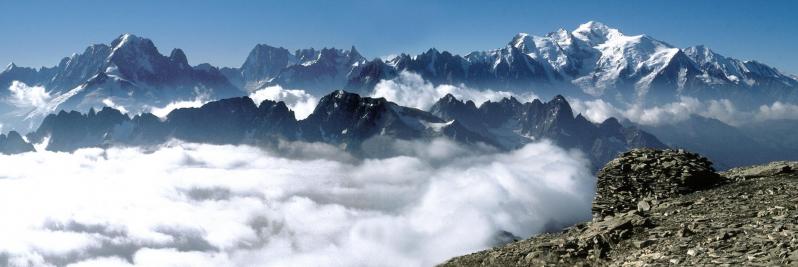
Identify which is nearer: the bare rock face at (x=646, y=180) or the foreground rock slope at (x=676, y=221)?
the foreground rock slope at (x=676, y=221)

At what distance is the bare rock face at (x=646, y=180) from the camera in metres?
36.3

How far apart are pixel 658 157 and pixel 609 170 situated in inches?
146

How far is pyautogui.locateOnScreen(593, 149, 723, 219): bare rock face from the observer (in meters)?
36.3

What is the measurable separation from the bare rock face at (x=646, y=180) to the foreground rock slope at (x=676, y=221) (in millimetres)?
58

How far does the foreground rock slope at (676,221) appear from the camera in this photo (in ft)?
75.2

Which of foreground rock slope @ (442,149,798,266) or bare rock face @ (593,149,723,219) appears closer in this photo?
foreground rock slope @ (442,149,798,266)

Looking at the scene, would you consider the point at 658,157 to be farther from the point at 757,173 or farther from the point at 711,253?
the point at 711,253

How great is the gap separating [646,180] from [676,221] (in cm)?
893

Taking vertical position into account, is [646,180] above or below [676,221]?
above

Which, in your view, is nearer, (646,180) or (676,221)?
(676,221)

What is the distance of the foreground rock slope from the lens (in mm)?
22922

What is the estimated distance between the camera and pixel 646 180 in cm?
3719

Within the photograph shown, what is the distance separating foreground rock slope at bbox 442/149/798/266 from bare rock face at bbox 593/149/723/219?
6 centimetres

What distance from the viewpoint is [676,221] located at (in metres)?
28.6
